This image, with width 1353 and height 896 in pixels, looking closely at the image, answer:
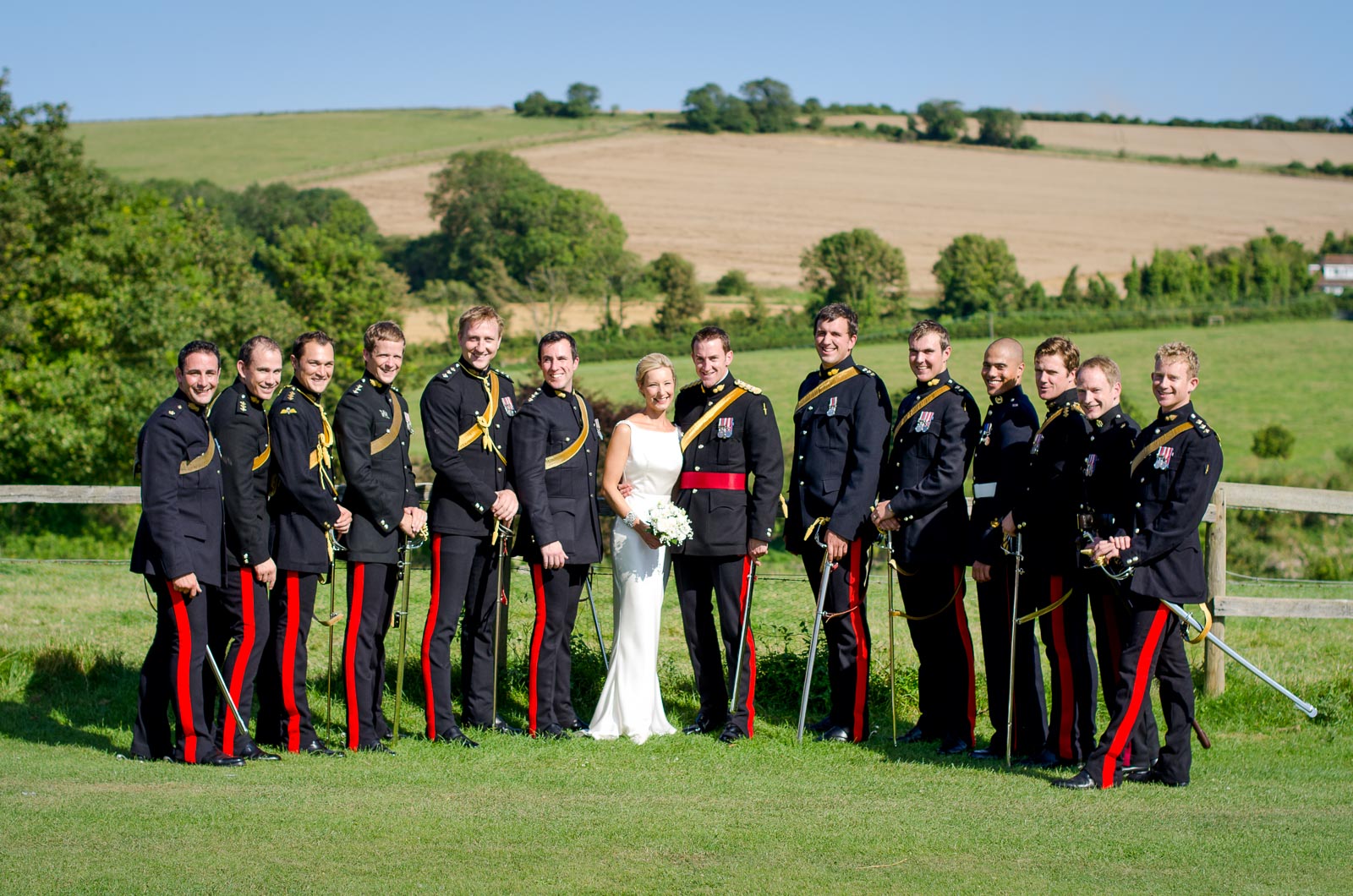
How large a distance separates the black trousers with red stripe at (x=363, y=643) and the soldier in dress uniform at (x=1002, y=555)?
3301 mm

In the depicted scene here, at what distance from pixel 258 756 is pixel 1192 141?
93.0 m

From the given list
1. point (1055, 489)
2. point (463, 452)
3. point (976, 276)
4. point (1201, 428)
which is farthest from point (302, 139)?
point (1201, 428)

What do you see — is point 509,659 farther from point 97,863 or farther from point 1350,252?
point 1350,252

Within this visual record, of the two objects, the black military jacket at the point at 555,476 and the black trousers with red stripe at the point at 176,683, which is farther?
the black military jacket at the point at 555,476

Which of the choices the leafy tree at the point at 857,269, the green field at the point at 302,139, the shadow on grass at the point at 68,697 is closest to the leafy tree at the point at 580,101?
the green field at the point at 302,139

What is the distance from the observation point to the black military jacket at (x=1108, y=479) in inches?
257

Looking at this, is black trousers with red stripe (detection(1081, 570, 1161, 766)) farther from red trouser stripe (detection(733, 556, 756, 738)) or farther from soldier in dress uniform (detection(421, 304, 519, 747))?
soldier in dress uniform (detection(421, 304, 519, 747))

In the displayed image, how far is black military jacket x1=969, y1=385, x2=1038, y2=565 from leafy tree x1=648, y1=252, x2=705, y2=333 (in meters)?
51.3

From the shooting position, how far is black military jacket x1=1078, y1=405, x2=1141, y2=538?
21.4 feet

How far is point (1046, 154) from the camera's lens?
8469cm

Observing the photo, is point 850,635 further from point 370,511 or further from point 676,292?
point 676,292

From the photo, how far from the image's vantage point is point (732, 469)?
739 cm

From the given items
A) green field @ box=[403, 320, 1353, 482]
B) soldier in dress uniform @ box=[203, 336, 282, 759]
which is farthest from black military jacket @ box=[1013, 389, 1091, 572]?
green field @ box=[403, 320, 1353, 482]

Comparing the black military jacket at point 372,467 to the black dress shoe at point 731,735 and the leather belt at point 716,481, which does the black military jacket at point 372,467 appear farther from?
the black dress shoe at point 731,735
